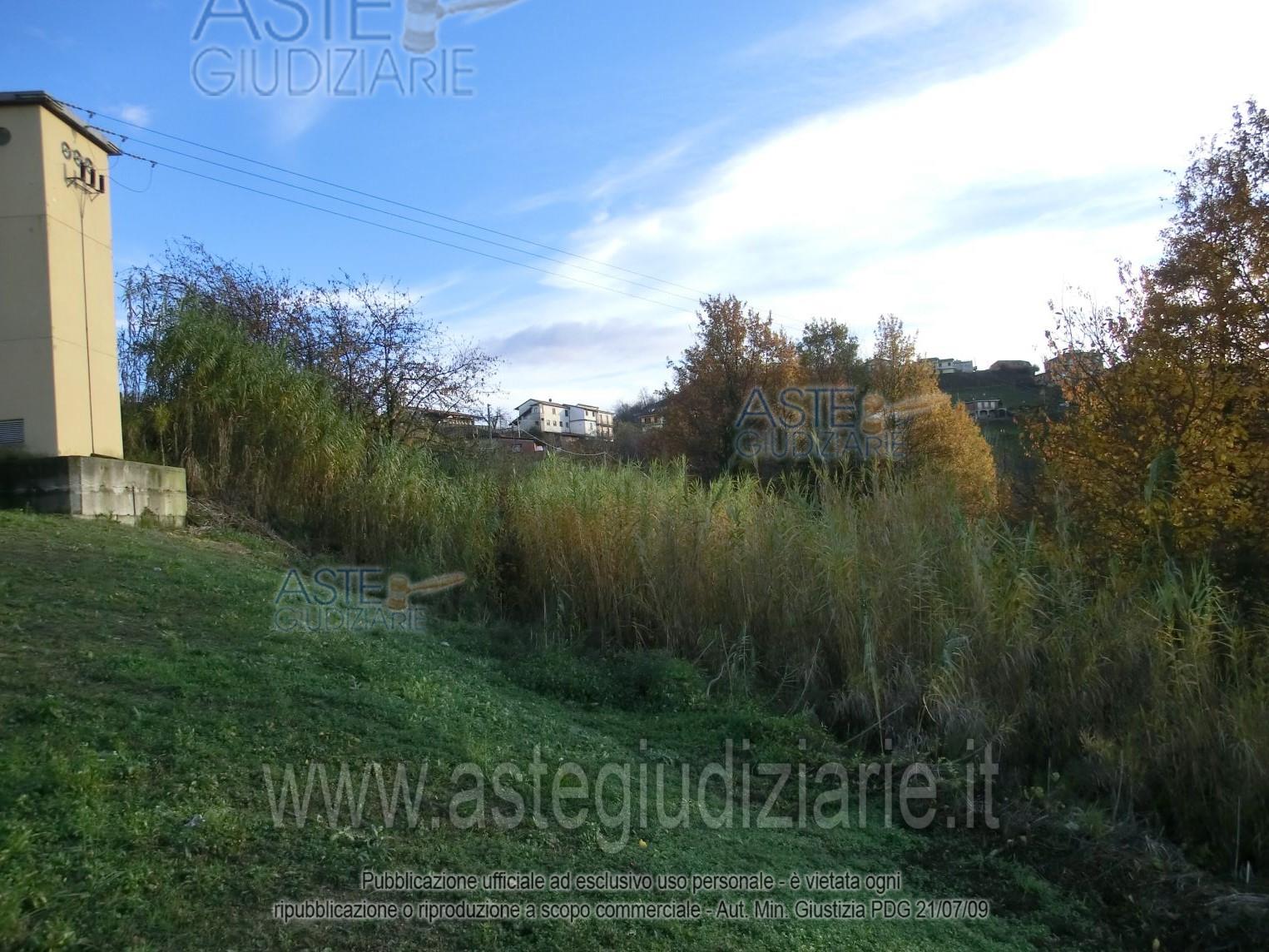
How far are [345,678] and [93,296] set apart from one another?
6553mm

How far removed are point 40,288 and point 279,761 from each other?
7051 mm

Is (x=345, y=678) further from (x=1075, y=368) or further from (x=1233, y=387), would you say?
(x=1075, y=368)

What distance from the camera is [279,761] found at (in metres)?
3.95

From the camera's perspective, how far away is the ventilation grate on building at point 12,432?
28.3ft

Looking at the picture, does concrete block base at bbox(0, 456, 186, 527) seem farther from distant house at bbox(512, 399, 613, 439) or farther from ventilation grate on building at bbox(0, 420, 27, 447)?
distant house at bbox(512, 399, 613, 439)

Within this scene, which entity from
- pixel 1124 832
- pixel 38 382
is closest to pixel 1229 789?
pixel 1124 832

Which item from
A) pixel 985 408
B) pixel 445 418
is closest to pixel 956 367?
pixel 985 408

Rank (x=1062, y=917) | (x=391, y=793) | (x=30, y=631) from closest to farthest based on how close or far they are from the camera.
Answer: (x=391, y=793) < (x=1062, y=917) < (x=30, y=631)

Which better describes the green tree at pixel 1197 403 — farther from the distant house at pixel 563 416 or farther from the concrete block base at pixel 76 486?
the distant house at pixel 563 416

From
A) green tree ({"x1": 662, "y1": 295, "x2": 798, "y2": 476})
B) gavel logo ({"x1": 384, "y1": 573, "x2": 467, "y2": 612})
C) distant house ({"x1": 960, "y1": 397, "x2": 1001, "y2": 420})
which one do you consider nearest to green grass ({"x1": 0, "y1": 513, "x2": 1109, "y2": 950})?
gavel logo ({"x1": 384, "y1": 573, "x2": 467, "y2": 612})

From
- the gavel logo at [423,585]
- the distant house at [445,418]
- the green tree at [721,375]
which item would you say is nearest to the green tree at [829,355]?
the green tree at [721,375]

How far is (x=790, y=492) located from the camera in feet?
30.9

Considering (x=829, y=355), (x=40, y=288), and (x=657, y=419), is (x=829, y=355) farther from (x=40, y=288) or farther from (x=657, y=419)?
(x=40, y=288)

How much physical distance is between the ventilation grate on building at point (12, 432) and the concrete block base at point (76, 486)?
9.2 inches
